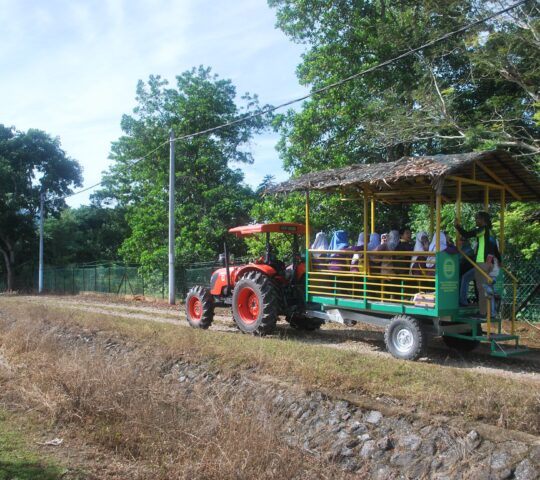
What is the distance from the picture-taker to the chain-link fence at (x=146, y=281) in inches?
535

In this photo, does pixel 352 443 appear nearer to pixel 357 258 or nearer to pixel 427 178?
pixel 357 258

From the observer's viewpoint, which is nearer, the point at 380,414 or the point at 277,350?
the point at 380,414

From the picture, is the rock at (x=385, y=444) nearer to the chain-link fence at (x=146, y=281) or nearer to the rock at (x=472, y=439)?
the rock at (x=472, y=439)

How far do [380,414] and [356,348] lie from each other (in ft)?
12.0

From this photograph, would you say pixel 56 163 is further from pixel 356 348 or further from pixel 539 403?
pixel 539 403

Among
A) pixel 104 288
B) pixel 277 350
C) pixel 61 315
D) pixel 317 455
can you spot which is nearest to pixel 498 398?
pixel 317 455

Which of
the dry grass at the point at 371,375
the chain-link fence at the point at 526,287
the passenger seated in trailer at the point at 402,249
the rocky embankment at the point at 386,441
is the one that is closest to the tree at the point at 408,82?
the chain-link fence at the point at 526,287

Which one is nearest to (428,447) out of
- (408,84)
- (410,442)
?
(410,442)

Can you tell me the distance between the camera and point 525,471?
5344mm

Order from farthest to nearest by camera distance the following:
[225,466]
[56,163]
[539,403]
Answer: [56,163] < [539,403] < [225,466]

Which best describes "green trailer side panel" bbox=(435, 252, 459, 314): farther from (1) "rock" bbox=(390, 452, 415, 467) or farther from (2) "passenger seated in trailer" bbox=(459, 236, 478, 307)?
(1) "rock" bbox=(390, 452, 415, 467)

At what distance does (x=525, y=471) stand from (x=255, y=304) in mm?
7231

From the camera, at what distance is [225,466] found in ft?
17.6

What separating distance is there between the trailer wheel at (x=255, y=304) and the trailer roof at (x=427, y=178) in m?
1.92
